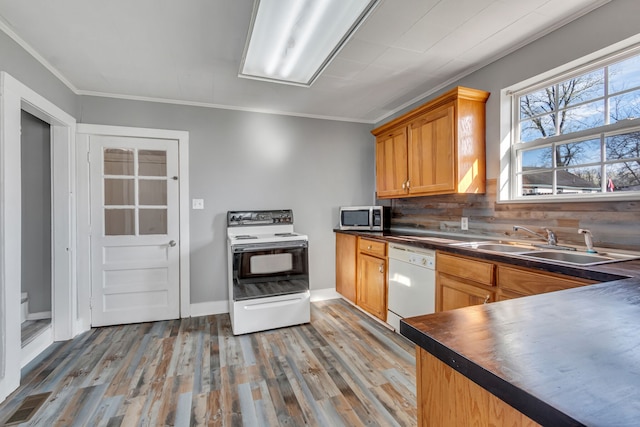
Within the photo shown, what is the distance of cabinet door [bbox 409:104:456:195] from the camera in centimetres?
246

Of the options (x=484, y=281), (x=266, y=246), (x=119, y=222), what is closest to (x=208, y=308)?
(x=266, y=246)

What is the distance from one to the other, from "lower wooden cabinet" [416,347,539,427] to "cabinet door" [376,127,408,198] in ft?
8.20

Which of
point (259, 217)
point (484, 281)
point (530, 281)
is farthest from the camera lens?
point (259, 217)

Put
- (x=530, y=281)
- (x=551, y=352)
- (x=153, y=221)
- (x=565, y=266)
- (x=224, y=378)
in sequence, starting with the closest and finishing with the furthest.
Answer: (x=551, y=352) < (x=565, y=266) < (x=530, y=281) < (x=224, y=378) < (x=153, y=221)

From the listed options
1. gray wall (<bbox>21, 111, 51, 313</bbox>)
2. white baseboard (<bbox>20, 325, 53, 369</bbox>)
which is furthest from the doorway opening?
white baseboard (<bbox>20, 325, 53, 369</bbox>)

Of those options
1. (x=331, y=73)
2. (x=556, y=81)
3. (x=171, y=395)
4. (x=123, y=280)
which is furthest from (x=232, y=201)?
(x=556, y=81)

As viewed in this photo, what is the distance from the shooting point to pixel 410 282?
8.33 ft

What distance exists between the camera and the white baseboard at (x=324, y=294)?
3767mm

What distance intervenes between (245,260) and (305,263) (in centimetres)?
59

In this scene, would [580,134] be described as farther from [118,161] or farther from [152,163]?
[118,161]

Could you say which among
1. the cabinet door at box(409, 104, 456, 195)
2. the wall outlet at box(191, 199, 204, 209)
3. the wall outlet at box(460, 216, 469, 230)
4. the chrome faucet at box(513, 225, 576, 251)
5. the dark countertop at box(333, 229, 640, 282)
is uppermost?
the cabinet door at box(409, 104, 456, 195)

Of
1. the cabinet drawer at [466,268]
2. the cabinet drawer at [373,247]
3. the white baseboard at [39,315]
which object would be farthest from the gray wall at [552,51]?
the white baseboard at [39,315]

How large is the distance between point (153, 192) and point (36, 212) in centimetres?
103

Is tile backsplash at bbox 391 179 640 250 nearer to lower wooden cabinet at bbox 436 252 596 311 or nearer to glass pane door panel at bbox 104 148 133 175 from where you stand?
lower wooden cabinet at bbox 436 252 596 311
